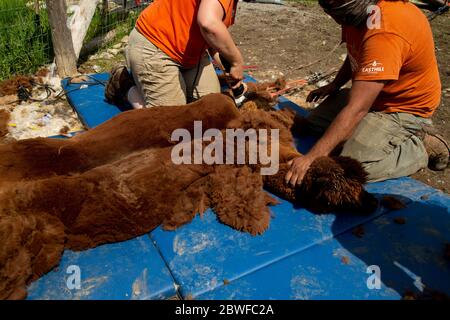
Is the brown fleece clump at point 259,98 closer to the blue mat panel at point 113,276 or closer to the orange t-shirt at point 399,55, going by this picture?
the orange t-shirt at point 399,55

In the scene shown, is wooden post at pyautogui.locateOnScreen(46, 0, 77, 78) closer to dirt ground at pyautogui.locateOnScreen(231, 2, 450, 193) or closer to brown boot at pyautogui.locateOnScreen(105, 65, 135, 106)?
brown boot at pyautogui.locateOnScreen(105, 65, 135, 106)

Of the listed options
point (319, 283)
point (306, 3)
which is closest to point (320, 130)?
point (319, 283)

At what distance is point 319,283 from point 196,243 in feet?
2.36

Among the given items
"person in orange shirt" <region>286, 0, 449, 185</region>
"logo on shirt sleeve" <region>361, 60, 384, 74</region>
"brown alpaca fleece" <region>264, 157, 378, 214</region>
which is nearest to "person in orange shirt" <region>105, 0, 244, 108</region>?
"person in orange shirt" <region>286, 0, 449, 185</region>

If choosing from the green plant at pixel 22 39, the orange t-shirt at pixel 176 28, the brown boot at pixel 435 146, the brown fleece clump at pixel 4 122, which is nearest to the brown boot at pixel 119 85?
the orange t-shirt at pixel 176 28

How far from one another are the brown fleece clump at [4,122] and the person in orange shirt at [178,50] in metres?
1.18

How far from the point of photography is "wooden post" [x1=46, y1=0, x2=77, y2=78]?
3980 millimetres

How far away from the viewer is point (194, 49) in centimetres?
303

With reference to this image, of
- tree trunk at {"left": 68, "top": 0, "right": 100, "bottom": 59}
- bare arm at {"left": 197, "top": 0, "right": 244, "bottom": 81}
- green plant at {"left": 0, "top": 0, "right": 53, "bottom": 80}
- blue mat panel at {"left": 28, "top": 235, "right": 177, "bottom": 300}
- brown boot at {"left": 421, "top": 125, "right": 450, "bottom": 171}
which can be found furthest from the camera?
tree trunk at {"left": 68, "top": 0, "right": 100, "bottom": 59}

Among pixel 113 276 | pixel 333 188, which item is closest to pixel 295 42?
pixel 333 188

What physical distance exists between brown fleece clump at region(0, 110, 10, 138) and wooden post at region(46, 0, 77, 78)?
3.45 ft

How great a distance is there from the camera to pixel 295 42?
5879 mm

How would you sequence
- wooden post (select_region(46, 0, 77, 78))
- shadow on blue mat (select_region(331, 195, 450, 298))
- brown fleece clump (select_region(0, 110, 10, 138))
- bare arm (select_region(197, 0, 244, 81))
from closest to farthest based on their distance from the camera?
shadow on blue mat (select_region(331, 195, 450, 298)), bare arm (select_region(197, 0, 244, 81)), brown fleece clump (select_region(0, 110, 10, 138)), wooden post (select_region(46, 0, 77, 78))

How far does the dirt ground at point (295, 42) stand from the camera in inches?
190
